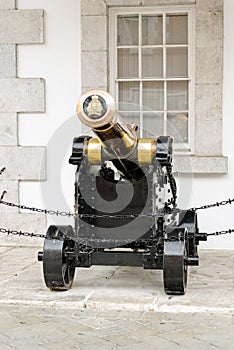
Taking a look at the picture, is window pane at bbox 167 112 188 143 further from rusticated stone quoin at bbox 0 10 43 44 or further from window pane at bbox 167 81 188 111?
rusticated stone quoin at bbox 0 10 43 44

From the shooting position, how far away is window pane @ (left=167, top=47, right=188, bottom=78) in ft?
22.2

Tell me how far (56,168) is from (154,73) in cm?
149

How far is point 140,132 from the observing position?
686 cm

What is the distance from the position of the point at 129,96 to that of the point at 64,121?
76cm

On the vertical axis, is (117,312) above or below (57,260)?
below

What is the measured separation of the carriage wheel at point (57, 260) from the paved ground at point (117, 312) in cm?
9

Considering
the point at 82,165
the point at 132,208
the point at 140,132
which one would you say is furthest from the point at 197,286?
the point at 140,132

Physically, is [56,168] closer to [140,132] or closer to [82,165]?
[140,132]

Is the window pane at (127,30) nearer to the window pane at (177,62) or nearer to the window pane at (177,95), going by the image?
the window pane at (177,62)

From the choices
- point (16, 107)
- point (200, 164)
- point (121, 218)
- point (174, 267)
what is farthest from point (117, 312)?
point (16, 107)

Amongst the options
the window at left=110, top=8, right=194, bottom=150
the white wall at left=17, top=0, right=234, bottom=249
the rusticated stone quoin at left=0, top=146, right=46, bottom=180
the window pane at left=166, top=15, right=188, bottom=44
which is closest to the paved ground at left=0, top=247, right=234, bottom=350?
the white wall at left=17, top=0, right=234, bottom=249

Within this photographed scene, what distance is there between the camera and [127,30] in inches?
270

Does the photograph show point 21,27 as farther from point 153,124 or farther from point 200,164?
point 200,164

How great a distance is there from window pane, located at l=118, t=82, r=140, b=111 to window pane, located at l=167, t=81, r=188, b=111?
350mm
